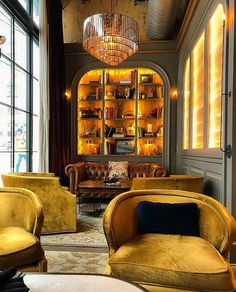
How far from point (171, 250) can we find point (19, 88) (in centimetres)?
382

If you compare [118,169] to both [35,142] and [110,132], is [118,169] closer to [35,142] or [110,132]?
[110,132]

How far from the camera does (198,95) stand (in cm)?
396

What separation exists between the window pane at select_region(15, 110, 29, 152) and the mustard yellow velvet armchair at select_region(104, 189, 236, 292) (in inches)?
113

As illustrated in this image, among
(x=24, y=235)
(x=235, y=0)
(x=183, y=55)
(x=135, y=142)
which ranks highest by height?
(x=183, y=55)

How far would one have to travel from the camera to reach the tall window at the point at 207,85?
296 centimetres

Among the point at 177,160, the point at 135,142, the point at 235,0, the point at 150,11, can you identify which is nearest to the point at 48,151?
the point at 135,142

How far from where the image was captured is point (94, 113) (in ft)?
20.2

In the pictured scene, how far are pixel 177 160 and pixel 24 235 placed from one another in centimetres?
421

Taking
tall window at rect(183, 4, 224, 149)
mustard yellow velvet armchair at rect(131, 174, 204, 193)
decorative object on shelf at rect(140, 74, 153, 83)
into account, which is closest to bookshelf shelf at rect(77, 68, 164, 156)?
decorative object on shelf at rect(140, 74, 153, 83)

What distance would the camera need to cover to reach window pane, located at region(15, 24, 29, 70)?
4.44 meters

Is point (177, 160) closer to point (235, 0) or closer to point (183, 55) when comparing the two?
point (183, 55)

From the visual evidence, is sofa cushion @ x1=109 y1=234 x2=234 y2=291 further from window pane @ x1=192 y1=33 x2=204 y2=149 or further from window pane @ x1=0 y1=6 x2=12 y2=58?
window pane @ x1=0 y1=6 x2=12 y2=58

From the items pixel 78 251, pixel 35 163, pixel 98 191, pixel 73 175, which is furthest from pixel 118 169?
pixel 78 251

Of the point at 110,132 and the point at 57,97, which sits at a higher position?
the point at 57,97
